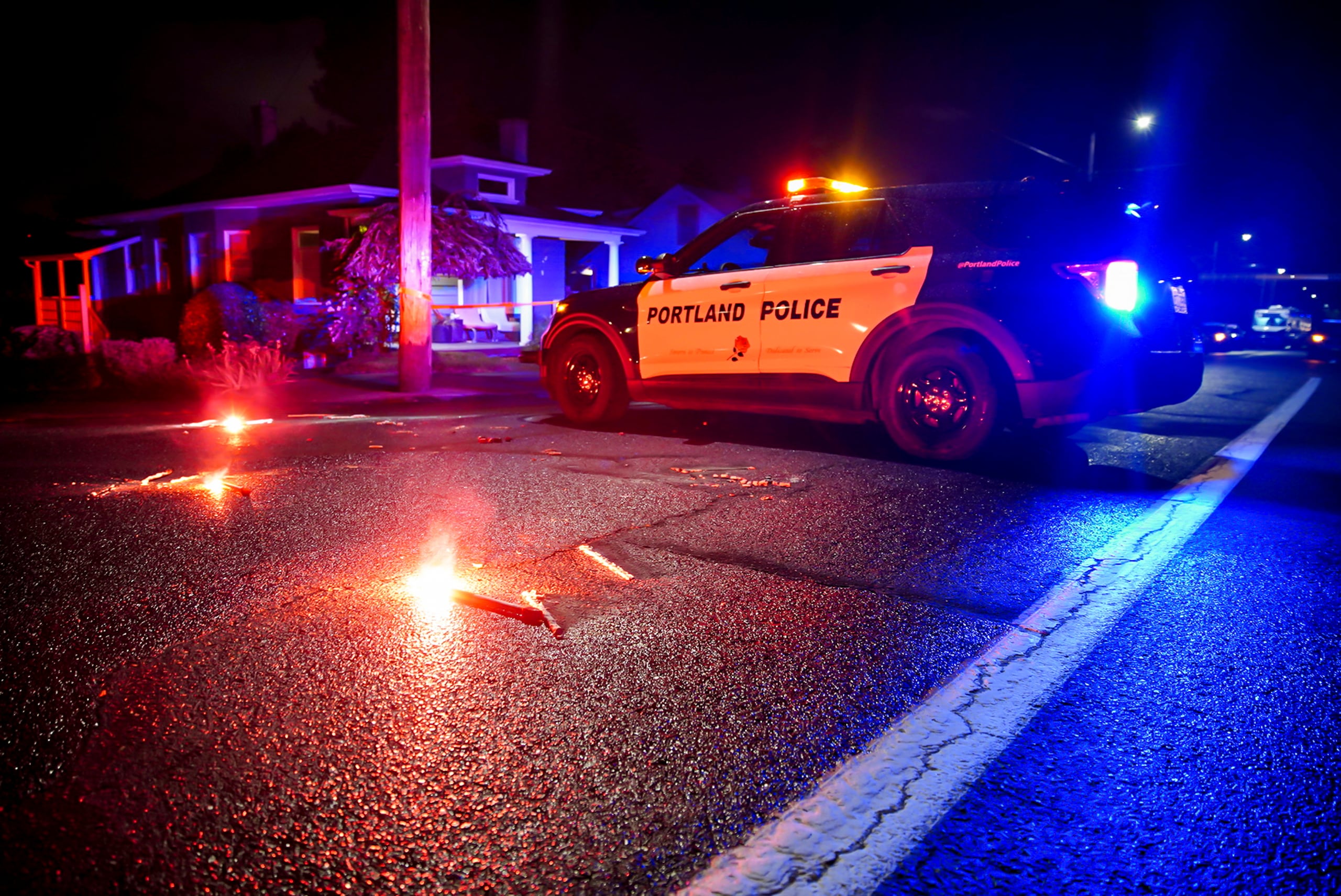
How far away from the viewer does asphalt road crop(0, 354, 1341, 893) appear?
210 centimetres

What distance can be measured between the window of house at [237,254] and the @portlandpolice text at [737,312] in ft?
75.7

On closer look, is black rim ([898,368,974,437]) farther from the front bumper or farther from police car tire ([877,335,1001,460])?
the front bumper

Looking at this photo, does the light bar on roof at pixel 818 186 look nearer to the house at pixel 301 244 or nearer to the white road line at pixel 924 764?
the white road line at pixel 924 764

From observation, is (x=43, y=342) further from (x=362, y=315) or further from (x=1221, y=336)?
(x=1221, y=336)

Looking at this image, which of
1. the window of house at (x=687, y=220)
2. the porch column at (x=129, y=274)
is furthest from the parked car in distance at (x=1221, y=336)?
the porch column at (x=129, y=274)

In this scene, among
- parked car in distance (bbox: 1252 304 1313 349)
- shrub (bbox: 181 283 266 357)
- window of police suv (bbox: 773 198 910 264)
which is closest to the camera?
window of police suv (bbox: 773 198 910 264)

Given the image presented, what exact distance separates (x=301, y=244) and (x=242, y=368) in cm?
1423

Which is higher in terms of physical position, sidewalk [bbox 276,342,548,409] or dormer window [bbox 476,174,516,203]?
dormer window [bbox 476,174,516,203]

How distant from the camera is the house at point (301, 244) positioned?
82.4 ft

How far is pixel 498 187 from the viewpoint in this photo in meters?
28.5

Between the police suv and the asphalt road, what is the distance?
795 millimetres

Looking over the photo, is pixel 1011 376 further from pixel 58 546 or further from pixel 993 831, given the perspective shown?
pixel 58 546

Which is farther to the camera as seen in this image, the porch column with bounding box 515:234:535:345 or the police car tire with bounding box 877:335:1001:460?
the porch column with bounding box 515:234:535:345

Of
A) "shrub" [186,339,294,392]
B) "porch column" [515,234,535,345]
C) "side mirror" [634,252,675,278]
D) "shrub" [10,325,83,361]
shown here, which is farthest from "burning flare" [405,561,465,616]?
"porch column" [515,234,535,345]
